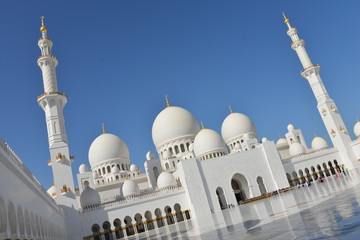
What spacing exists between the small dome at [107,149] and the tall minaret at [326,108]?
25.0 meters

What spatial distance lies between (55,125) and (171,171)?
45.0ft

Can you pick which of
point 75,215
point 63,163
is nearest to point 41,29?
point 63,163

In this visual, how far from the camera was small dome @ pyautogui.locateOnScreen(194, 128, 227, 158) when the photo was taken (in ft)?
105

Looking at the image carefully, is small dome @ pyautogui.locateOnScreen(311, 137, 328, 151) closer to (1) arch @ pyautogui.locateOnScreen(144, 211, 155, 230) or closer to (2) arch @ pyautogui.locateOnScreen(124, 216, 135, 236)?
(1) arch @ pyautogui.locateOnScreen(144, 211, 155, 230)

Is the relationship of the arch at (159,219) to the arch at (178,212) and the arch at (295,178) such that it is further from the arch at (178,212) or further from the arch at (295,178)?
the arch at (295,178)

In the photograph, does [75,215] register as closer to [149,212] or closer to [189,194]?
[149,212]

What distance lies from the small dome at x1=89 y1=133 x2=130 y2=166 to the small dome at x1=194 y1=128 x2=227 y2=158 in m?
10.3

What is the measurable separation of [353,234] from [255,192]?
87.9 feet

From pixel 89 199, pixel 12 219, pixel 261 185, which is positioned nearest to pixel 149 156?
pixel 89 199

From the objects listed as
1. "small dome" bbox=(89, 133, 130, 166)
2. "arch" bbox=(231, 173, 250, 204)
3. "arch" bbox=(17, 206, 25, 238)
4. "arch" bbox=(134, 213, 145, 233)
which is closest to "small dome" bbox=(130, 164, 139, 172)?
"small dome" bbox=(89, 133, 130, 166)

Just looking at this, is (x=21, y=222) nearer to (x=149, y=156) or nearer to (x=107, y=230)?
(x=107, y=230)

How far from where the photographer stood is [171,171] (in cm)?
3300

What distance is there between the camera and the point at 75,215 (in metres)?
22.9

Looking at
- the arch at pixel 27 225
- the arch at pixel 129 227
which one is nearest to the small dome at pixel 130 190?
the arch at pixel 129 227
